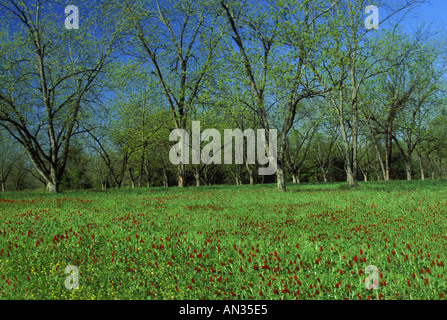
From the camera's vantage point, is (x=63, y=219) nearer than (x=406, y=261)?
No

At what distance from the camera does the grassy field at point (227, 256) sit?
505 centimetres

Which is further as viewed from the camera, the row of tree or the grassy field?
the row of tree

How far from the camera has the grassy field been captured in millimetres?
5047

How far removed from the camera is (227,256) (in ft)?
21.0

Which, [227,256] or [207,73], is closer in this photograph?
[227,256]

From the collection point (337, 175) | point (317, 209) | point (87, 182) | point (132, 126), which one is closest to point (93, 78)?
point (132, 126)

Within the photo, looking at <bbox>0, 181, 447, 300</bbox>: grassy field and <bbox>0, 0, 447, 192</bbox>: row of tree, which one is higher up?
<bbox>0, 0, 447, 192</bbox>: row of tree

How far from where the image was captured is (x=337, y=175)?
6869 centimetres

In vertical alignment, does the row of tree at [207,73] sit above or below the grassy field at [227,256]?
above

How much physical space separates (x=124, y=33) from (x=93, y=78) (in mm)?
5199

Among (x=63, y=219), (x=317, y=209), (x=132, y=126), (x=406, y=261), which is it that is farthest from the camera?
(x=132, y=126)

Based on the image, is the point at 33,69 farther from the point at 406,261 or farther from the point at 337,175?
the point at 337,175

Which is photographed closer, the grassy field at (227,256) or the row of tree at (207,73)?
the grassy field at (227,256)
